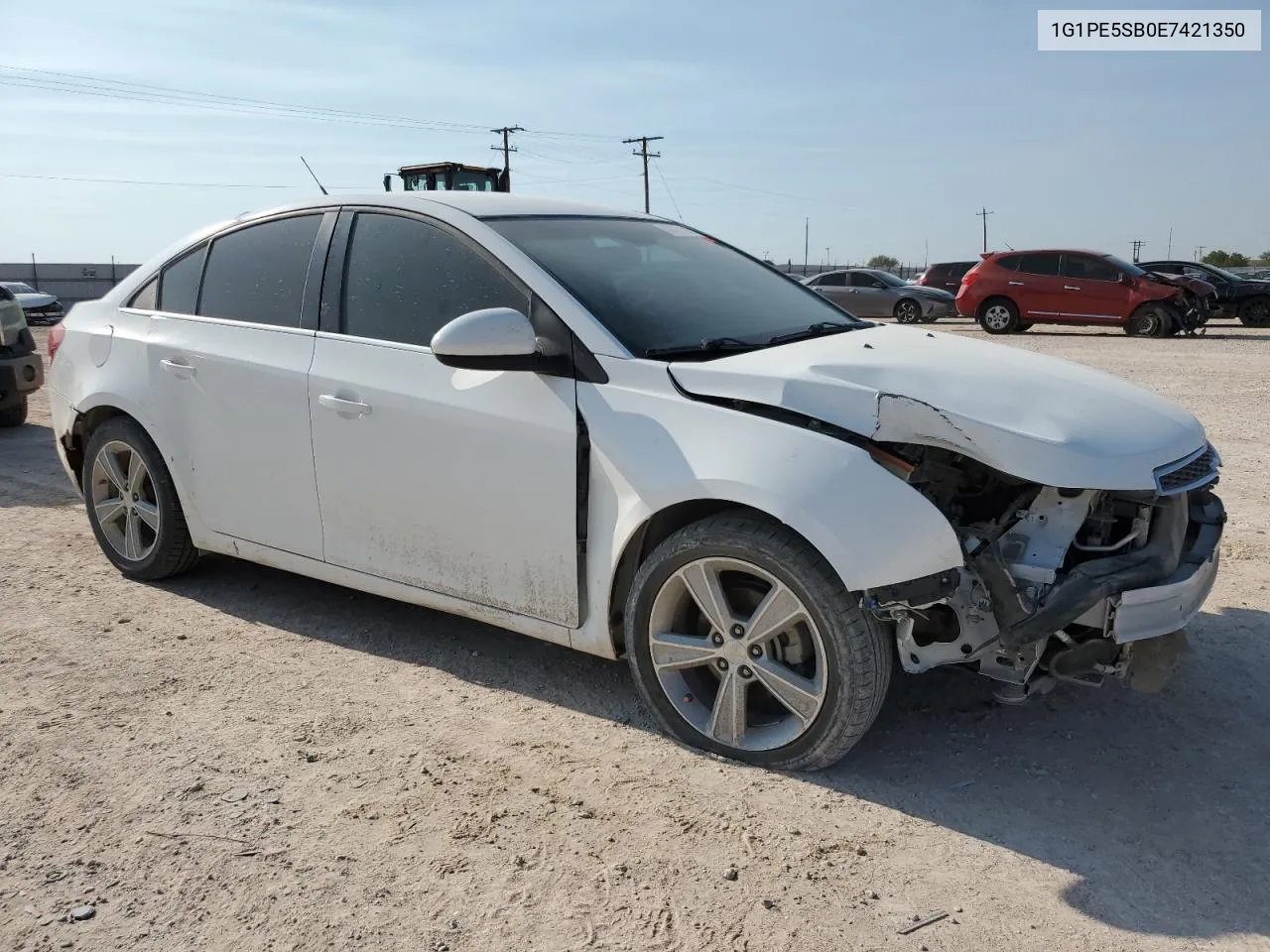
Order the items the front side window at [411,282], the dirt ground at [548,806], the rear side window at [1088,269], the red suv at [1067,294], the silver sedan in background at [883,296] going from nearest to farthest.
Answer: the dirt ground at [548,806]
the front side window at [411,282]
the red suv at [1067,294]
the rear side window at [1088,269]
the silver sedan in background at [883,296]

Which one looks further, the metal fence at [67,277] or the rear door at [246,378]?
the metal fence at [67,277]

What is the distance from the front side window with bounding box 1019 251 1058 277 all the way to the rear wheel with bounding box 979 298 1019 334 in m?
0.69

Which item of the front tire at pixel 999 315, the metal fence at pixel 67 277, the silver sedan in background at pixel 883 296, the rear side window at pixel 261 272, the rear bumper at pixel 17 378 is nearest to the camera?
the rear side window at pixel 261 272

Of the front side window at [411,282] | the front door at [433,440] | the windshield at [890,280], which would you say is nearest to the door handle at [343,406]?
the front door at [433,440]

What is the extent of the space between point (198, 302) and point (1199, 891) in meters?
4.28

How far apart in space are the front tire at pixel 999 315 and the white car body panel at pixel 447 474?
18900mm

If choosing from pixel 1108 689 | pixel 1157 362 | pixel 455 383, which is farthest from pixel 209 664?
pixel 1157 362

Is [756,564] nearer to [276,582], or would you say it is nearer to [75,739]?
[75,739]

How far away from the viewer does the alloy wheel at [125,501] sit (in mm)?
5027

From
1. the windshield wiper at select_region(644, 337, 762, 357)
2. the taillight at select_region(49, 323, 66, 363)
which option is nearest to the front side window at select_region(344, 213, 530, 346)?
the windshield wiper at select_region(644, 337, 762, 357)

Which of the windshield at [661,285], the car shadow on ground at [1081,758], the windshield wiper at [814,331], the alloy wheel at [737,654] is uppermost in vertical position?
the windshield at [661,285]

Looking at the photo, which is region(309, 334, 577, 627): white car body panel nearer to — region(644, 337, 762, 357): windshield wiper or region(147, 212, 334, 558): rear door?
region(147, 212, 334, 558): rear door

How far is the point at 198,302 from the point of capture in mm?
4809

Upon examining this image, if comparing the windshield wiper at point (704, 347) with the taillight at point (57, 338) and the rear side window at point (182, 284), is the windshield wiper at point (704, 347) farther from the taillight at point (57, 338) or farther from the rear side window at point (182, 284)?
the taillight at point (57, 338)
